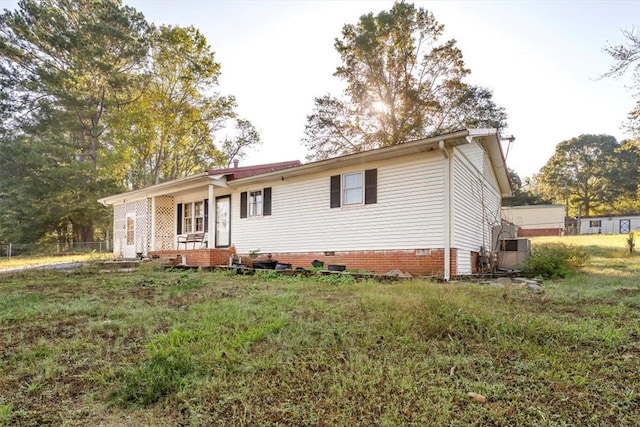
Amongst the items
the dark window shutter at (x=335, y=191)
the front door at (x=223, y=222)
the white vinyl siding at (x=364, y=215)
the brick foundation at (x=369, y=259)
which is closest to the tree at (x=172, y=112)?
the front door at (x=223, y=222)

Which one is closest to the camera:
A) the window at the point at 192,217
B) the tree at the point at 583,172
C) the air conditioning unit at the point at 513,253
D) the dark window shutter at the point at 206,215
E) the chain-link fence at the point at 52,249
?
the air conditioning unit at the point at 513,253

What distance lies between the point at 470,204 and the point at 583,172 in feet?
158

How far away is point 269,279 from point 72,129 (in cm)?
2564

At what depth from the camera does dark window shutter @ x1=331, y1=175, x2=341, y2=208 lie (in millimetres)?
10531

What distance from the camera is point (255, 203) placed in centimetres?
1298

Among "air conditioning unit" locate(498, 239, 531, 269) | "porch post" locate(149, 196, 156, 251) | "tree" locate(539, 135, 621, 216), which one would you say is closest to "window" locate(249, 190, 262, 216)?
"porch post" locate(149, 196, 156, 251)

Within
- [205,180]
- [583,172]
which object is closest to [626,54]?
[205,180]

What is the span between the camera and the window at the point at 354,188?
9.84 meters

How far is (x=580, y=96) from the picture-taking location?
38.8 feet

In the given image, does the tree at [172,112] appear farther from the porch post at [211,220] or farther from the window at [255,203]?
the window at [255,203]

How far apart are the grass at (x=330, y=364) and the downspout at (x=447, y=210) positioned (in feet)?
11.2

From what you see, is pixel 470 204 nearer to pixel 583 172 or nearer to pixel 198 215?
pixel 198 215

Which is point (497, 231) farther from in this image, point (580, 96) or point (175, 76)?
point (175, 76)

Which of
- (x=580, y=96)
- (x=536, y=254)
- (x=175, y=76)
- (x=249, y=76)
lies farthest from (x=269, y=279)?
(x=175, y=76)
